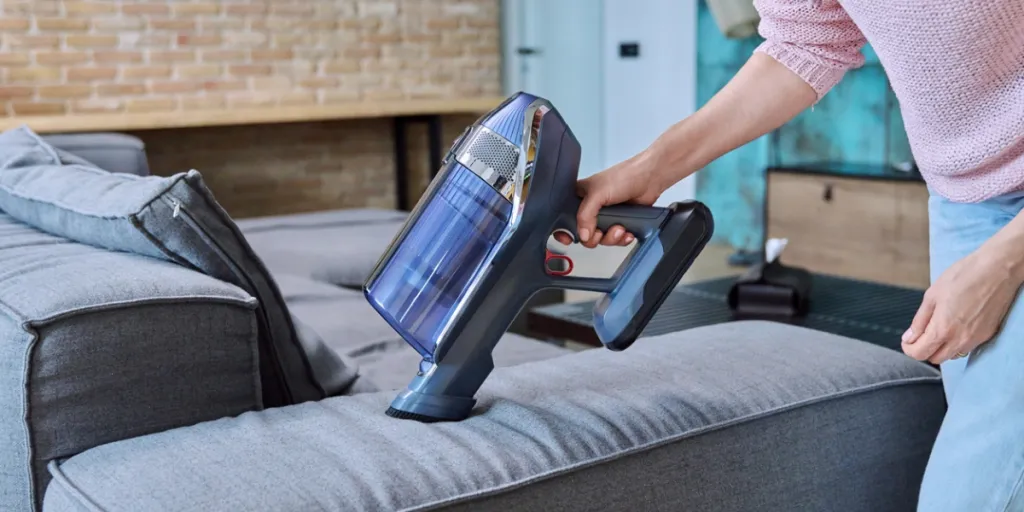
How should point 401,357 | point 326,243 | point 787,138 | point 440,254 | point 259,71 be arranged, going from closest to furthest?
→ 1. point 440,254
2. point 401,357
3. point 326,243
4. point 259,71
5. point 787,138

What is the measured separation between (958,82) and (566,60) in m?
5.61

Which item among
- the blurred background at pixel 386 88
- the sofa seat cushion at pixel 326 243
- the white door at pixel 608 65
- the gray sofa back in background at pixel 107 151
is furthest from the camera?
the white door at pixel 608 65

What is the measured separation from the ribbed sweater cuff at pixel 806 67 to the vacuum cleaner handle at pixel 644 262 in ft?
0.76

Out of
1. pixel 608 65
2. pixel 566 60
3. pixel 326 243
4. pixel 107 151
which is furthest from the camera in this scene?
pixel 566 60

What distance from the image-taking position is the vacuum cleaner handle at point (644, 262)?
114 cm

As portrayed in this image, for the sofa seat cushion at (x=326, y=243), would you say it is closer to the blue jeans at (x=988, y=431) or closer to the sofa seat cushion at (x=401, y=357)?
the sofa seat cushion at (x=401, y=357)

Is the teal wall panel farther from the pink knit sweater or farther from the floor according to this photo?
the pink knit sweater

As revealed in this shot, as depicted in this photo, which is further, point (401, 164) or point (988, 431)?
point (401, 164)

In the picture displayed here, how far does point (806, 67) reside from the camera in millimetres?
1257

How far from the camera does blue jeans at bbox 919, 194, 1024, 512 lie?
972 millimetres

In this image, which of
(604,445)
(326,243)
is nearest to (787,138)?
(326,243)

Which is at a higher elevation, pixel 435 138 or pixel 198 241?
pixel 198 241

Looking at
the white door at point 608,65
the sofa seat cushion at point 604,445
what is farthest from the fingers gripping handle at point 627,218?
the white door at point 608,65

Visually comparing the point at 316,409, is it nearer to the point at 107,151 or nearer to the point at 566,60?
the point at 107,151
